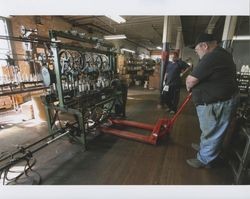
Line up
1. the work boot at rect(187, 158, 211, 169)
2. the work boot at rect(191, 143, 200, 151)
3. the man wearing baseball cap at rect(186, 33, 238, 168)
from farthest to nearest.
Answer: the work boot at rect(191, 143, 200, 151) → the work boot at rect(187, 158, 211, 169) → the man wearing baseball cap at rect(186, 33, 238, 168)

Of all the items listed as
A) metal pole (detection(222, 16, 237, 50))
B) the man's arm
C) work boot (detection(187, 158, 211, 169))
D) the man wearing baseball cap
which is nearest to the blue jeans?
the man wearing baseball cap

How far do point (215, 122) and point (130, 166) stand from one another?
1.09 meters

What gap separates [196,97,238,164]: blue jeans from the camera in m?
1.68

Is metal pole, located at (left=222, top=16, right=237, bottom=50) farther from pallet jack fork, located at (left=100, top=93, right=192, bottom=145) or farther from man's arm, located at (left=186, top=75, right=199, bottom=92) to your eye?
man's arm, located at (left=186, top=75, right=199, bottom=92)

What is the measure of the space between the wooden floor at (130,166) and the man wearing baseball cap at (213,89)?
0.31 meters

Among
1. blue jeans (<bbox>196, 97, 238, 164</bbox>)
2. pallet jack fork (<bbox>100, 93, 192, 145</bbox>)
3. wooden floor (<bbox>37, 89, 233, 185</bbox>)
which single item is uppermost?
blue jeans (<bbox>196, 97, 238, 164</bbox>)

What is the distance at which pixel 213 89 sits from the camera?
1651 millimetres

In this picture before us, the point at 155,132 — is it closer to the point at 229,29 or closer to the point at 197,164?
the point at 197,164

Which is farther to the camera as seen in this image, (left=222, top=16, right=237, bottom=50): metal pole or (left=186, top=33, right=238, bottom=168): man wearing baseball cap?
(left=222, top=16, right=237, bottom=50): metal pole

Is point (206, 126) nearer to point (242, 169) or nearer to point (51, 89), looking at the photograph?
point (242, 169)

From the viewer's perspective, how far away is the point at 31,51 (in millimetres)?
3379

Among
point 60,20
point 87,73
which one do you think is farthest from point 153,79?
point 87,73

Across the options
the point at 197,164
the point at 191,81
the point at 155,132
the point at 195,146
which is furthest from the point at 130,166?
the point at 191,81

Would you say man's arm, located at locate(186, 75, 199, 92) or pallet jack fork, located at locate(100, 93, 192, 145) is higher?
man's arm, located at locate(186, 75, 199, 92)
